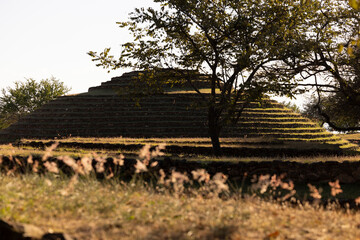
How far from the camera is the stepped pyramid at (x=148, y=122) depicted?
36.0 meters

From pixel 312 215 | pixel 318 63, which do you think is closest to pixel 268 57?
pixel 318 63

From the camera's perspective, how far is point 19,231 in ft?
21.4

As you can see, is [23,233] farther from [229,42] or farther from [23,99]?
[23,99]

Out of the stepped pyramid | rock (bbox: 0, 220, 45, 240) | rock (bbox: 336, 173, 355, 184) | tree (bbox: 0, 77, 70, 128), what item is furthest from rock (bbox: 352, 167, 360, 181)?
tree (bbox: 0, 77, 70, 128)

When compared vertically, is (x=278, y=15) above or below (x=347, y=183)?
above

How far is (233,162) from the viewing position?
16.1 meters

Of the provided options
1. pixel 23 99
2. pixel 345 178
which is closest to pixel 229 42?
pixel 345 178

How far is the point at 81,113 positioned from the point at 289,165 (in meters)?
28.8

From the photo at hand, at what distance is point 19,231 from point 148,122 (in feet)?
102

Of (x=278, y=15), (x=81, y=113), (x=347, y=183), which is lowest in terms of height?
(x=347, y=183)

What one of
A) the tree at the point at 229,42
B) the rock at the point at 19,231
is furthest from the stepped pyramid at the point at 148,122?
the rock at the point at 19,231

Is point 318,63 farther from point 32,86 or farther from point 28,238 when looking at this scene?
point 32,86

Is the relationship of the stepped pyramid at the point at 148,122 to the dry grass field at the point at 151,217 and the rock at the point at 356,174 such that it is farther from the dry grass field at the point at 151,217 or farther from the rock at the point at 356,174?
the dry grass field at the point at 151,217

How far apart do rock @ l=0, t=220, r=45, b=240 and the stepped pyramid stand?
2843cm
